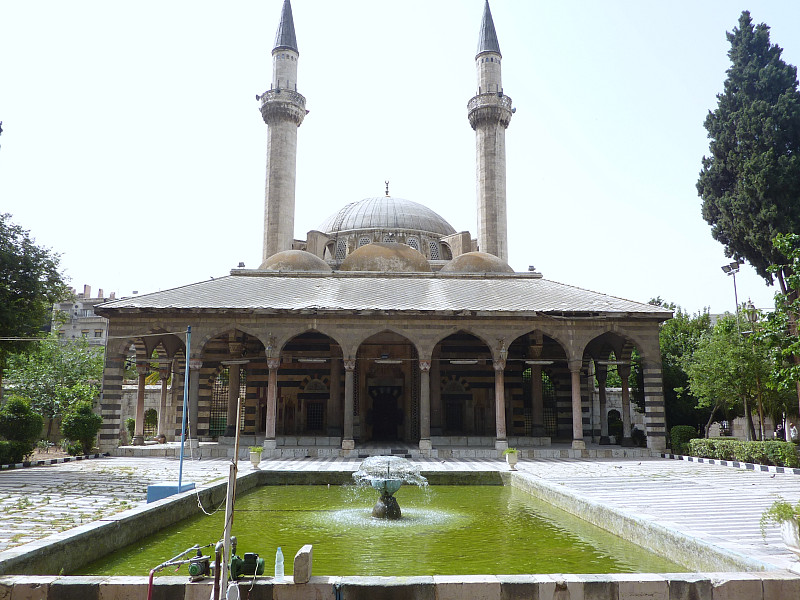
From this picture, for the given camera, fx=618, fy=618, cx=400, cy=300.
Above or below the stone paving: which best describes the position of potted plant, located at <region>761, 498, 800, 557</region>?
above

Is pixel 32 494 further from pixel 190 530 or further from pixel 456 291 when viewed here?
pixel 456 291

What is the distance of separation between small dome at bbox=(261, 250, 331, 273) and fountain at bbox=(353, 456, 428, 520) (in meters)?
18.9

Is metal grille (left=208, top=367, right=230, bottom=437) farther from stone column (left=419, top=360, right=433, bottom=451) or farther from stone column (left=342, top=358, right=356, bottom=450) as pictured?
stone column (left=419, top=360, right=433, bottom=451)

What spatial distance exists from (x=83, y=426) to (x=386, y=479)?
44.3 ft

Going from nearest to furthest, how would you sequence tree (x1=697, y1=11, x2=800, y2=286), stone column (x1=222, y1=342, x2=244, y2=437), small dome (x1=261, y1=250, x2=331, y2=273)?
tree (x1=697, y1=11, x2=800, y2=286)
stone column (x1=222, y1=342, x2=244, y2=437)
small dome (x1=261, y1=250, x2=331, y2=273)

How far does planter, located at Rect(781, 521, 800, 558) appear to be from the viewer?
Answer: 19.7 ft

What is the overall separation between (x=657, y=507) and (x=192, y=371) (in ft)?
52.1

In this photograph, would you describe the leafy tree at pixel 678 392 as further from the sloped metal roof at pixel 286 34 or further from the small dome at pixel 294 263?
the sloped metal roof at pixel 286 34

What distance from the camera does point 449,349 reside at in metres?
26.2

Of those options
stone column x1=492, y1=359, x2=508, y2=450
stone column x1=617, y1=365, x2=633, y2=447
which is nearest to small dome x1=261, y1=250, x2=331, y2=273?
stone column x1=492, y1=359, x2=508, y2=450

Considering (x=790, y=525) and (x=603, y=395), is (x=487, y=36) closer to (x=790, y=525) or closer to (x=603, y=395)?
(x=603, y=395)

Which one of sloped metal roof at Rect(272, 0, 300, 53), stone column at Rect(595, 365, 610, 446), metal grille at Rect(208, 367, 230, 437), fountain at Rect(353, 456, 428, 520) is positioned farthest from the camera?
sloped metal roof at Rect(272, 0, 300, 53)

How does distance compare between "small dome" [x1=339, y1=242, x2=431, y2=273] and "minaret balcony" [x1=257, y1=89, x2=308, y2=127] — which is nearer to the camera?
"small dome" [x1=339, y1=242, x2=431, y2=273]

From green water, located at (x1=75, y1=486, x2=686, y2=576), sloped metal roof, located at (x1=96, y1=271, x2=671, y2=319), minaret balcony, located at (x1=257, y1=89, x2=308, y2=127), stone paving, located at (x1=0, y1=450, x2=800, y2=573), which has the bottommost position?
green water, located at (x1=75, y1=486, x2=686, y2=576)
